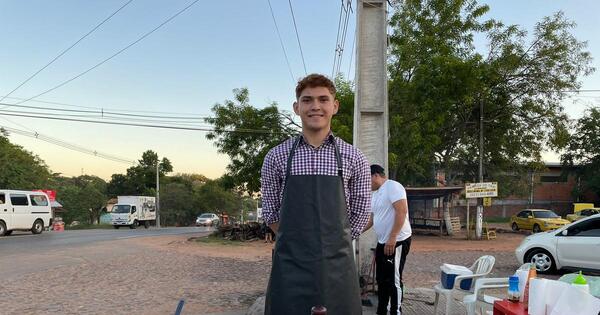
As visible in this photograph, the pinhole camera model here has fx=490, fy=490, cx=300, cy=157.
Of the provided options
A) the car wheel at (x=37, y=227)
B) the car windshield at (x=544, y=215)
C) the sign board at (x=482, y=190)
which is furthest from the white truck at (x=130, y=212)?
the car windshield at (x=544, y=215)

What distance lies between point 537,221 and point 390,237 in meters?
26.2

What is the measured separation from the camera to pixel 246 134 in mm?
23219

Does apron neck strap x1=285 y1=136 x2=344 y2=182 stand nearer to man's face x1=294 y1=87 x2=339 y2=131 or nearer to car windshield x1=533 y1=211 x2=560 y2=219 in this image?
man's face x1=294 y1=87 x2=339 y2=131

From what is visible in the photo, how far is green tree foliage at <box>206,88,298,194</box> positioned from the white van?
8811mm

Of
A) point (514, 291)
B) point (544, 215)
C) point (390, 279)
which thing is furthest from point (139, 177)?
point (514, 291)

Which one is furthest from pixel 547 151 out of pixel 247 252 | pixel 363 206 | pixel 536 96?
pixel 363 206

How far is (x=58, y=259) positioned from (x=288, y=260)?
43.5 ft

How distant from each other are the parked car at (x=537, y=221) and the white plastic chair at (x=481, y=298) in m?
24.0

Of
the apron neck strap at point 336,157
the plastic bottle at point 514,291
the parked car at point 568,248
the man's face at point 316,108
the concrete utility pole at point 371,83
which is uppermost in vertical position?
the concrete utility pole at point 371,83

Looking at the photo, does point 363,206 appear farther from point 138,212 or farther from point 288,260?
point 138,212

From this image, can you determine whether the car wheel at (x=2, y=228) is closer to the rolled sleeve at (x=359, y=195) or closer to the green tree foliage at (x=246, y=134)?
the green tree foliage at (x=246, y=134)

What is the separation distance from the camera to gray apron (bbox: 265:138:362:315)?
7.39ft

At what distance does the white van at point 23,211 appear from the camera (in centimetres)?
2189

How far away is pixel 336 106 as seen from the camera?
2680 millimetres
